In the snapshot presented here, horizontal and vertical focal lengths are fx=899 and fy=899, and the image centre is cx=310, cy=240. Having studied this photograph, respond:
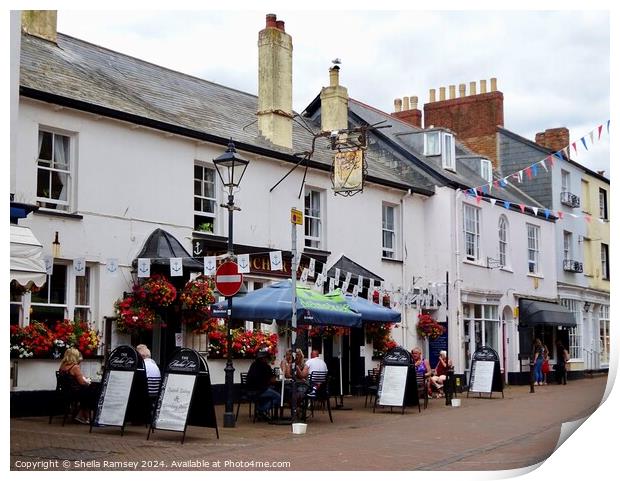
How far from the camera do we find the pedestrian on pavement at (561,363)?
813 inches

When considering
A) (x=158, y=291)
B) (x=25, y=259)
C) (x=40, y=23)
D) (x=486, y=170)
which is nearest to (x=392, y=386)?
(x=158, y=291)

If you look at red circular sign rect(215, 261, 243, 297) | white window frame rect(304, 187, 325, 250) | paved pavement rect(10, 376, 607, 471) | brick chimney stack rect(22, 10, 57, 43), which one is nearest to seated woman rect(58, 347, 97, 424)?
paved pavement rect(10, 376, 607, 471)

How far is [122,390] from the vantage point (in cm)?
1271

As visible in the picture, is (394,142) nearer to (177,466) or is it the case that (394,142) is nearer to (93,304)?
(93,304)

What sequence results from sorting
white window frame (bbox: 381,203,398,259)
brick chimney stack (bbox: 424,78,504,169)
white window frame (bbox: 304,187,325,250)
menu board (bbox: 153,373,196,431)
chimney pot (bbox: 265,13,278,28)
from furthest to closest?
brick chimney stack (bbox: 424,78,504,169) → white window frame (bbox: 381,203,398,259) → white window frame (bbox: 304,187,325,250) → chimney pot (bbox: 265,13,278,28) → menu board (bbox: 153,373,196,431)

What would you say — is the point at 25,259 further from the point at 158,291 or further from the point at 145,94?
the point at 145,94

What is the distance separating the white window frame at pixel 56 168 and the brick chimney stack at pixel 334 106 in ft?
31.3

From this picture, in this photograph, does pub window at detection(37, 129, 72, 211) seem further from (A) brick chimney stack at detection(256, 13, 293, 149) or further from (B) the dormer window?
(B) the dormer window

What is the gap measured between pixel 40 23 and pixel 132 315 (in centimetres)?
560

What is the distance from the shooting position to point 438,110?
2991cm

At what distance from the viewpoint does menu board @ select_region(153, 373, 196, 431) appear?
12.0m

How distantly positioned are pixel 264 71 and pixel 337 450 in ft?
35.3

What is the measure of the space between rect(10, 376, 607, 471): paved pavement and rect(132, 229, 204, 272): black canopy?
2.73 meters

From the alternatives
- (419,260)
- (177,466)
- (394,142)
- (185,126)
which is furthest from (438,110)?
(177,466)
